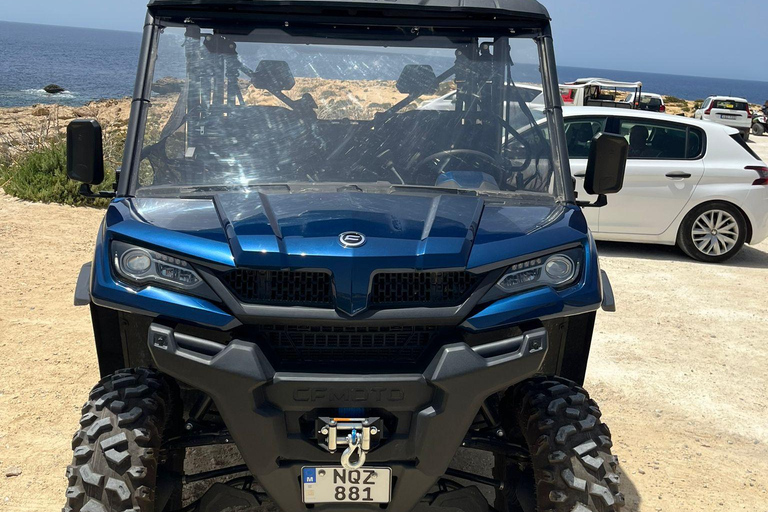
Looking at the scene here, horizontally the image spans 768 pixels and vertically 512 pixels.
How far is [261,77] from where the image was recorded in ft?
12.8

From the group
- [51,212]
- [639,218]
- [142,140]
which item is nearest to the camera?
[142,140]

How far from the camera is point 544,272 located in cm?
307

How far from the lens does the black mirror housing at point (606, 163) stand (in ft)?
12.3

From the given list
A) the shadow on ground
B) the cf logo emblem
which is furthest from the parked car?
the cf logo emblem

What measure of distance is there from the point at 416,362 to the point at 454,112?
153cm

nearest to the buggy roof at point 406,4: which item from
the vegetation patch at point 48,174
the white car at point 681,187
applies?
the white car at point 681,187

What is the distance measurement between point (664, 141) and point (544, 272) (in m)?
7.84

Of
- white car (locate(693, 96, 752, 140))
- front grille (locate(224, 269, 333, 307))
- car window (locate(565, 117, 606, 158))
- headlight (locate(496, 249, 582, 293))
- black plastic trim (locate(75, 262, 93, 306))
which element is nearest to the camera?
front grille (locate(224, 269, 333, 307))

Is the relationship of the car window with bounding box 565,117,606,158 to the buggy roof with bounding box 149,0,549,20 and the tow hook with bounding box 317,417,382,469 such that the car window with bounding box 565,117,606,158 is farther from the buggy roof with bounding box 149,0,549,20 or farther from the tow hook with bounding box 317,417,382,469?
the tow hook with bounding box 317,417,382,469

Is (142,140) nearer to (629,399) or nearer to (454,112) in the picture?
(454,112)

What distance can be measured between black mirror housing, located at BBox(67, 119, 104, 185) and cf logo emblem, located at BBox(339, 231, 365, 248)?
130 centimetres

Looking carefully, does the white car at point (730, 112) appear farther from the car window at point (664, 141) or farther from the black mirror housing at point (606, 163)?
the black mirror housing at point (606, 163)

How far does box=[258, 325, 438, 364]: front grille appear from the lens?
293 centimetres

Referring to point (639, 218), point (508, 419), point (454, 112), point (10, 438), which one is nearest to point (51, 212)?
point (10, 438)
